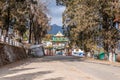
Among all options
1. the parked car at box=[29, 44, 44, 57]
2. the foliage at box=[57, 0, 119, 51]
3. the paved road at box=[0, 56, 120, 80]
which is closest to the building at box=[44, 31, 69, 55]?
the parked car at box=[29, 44, 44, 57]

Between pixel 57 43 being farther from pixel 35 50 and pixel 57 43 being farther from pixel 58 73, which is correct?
pixel 58 73

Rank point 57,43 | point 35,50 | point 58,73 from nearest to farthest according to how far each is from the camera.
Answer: point 58,73, point 35,50, point 57,43

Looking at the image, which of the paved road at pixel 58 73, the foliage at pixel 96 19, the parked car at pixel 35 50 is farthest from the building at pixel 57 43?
the paved road at pixel 58 73

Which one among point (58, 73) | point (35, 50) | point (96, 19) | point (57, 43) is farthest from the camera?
point (57, 43)

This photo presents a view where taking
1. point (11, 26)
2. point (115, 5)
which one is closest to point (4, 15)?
point (11, 26)

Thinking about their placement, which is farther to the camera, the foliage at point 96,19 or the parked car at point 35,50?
the parked car at point 35,50

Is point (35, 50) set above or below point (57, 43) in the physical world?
below

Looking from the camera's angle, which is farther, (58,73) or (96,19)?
(96,19)

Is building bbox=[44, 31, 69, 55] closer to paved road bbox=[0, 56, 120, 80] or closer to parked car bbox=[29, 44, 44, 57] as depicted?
parked car bbox=[29, 44, 44, 57]

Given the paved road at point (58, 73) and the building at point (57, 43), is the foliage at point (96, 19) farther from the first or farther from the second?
the building at point (57, 43)

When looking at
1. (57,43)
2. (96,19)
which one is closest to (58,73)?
(96,19)

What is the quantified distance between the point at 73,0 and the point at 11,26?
9.91m

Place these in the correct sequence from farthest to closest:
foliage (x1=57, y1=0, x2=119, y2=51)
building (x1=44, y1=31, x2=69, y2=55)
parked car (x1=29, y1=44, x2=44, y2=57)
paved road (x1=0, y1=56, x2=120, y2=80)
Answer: building (x1=44, y1=31, x2=69, y2=55) → parked car (x1=29, y1=44, x2=44, y2=57) → foliage (x1=57, y1=0, x2=119, y2=51) → paved road (x1=0, y1=56, x2=120, y2=80)

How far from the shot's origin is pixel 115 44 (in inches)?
1954
